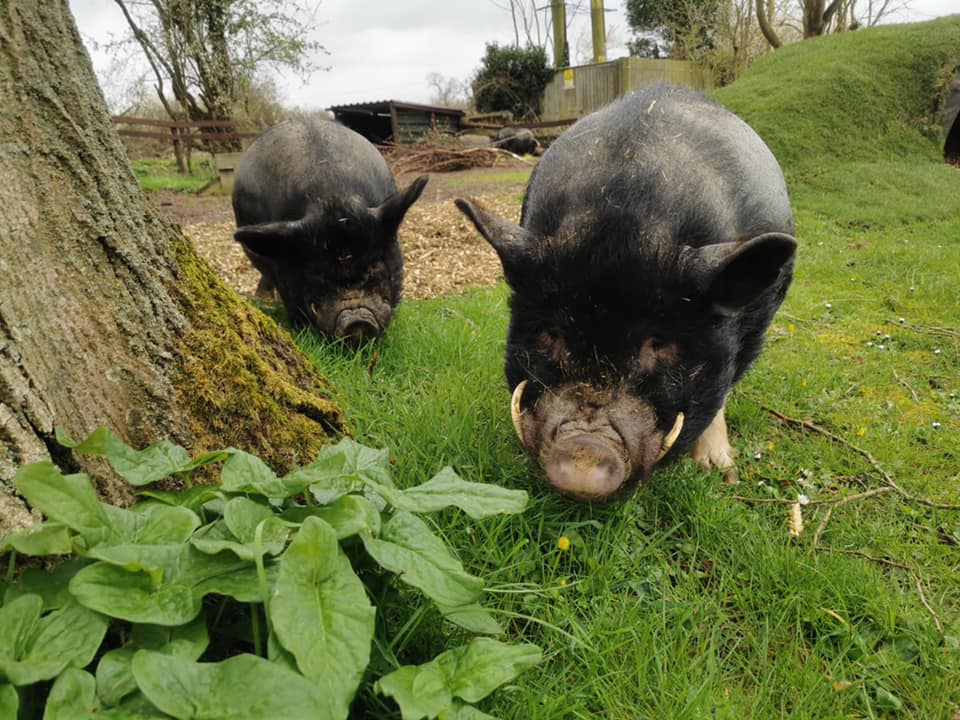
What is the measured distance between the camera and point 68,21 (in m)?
1.75

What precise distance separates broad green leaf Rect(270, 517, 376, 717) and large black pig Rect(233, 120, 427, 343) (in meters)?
3.30

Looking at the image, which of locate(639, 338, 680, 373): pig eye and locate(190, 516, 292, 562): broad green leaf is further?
locate(639, 338, 680, 373): pig eye

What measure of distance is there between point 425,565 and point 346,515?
20 cm

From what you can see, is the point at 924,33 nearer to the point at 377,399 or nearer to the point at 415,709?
the point at 377,399

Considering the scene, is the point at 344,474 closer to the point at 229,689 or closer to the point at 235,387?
the point at 229,689

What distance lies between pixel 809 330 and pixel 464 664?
468 cm

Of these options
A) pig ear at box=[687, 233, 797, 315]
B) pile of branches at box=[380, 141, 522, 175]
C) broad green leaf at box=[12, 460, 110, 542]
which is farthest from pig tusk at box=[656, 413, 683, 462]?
pile of branches at box=[380, 141, 522, 175]

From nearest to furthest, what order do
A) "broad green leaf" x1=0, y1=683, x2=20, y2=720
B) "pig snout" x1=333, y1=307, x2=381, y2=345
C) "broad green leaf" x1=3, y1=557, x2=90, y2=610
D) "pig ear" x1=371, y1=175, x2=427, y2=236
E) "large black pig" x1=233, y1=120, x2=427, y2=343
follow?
"broad green leaf" x1=0, y1=683, x2=20, y2=720
"broad green leaf" x1=3, y1=557, x2=90, y2=610
"pig snout" x1=333, y1=307, x2=381, y2=345
"large black pig" x1=233, y1=120, x2=427, y2=343
"pig ear" x1=371, y1=175, x2=427, y2=236

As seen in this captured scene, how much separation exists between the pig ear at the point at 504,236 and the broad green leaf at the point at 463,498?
1.09 metres

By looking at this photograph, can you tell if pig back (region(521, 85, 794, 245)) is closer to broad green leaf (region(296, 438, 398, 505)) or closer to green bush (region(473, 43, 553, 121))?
broad green leaf (region(296, 438, 398, 505))

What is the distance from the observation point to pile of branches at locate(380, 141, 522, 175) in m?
16.5

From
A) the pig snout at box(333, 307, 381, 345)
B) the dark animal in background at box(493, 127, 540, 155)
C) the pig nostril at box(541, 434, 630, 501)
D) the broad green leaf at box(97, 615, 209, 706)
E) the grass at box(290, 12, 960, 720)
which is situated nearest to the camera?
the broad green leaf at box(97, 615, 209, 706)

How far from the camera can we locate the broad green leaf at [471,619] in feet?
5.09

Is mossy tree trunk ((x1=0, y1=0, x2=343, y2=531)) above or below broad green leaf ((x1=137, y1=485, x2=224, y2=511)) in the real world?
above
